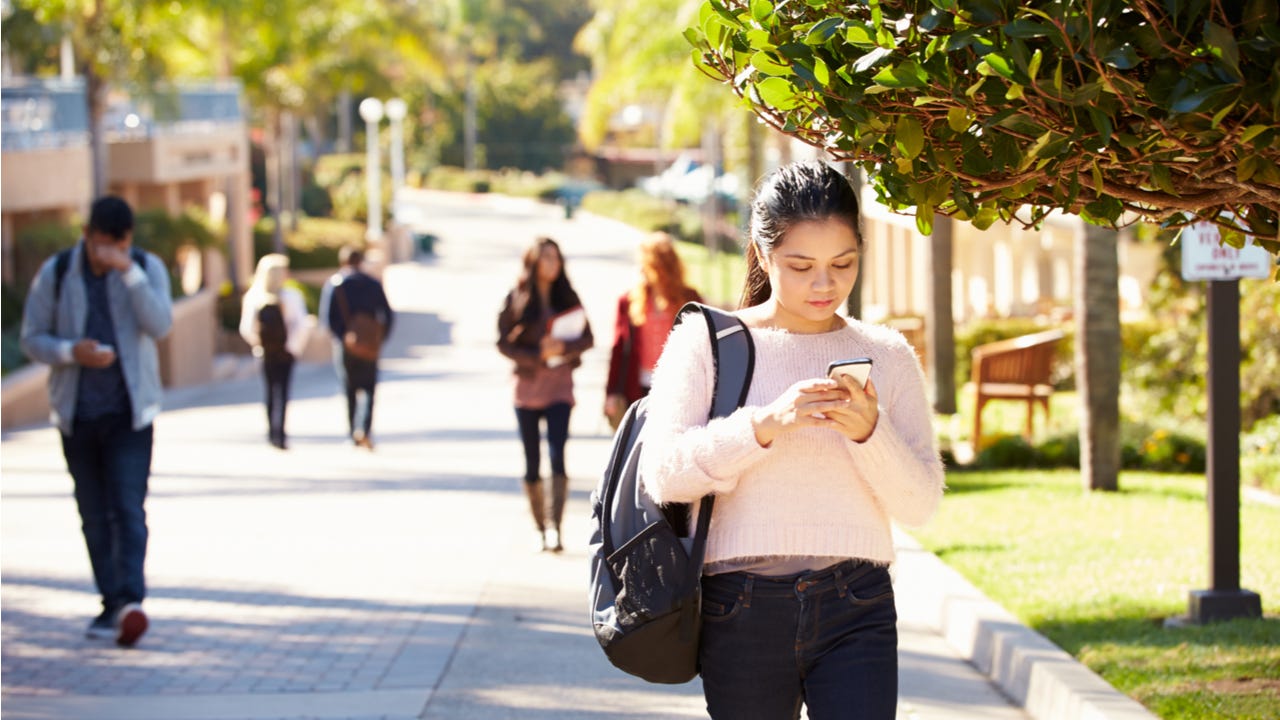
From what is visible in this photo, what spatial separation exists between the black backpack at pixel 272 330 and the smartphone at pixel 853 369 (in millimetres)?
12807

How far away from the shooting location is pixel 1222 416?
7289mm

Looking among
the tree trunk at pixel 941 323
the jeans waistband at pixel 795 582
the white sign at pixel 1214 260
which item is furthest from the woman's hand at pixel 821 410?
the tree trunk at pixel 941 323

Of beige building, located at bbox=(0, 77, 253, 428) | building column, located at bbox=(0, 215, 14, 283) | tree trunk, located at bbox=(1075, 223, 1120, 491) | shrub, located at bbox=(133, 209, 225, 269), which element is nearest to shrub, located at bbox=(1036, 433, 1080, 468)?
tree trunk, located at bbox=(1075, 223, 1120, 491)

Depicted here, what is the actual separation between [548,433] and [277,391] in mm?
6648

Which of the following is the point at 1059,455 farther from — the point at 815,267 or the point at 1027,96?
the point at 1027,96

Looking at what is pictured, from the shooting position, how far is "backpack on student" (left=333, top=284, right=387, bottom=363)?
15305mm

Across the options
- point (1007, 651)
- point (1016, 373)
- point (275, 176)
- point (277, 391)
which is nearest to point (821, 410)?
point (1007, 651)

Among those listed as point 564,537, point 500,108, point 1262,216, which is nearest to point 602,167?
point 500,108

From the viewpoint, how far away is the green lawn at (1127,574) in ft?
20.2

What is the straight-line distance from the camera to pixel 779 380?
370 centimetres

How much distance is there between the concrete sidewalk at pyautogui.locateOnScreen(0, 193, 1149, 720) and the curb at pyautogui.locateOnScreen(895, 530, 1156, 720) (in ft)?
0.05

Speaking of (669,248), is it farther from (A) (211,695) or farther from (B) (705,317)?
(B) (705,317)

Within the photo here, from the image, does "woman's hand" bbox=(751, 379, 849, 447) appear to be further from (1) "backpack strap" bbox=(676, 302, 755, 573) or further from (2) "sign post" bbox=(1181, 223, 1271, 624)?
(2) "sign post" bbox=(1181, 223, 1271, 624)

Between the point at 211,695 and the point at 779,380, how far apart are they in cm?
386
